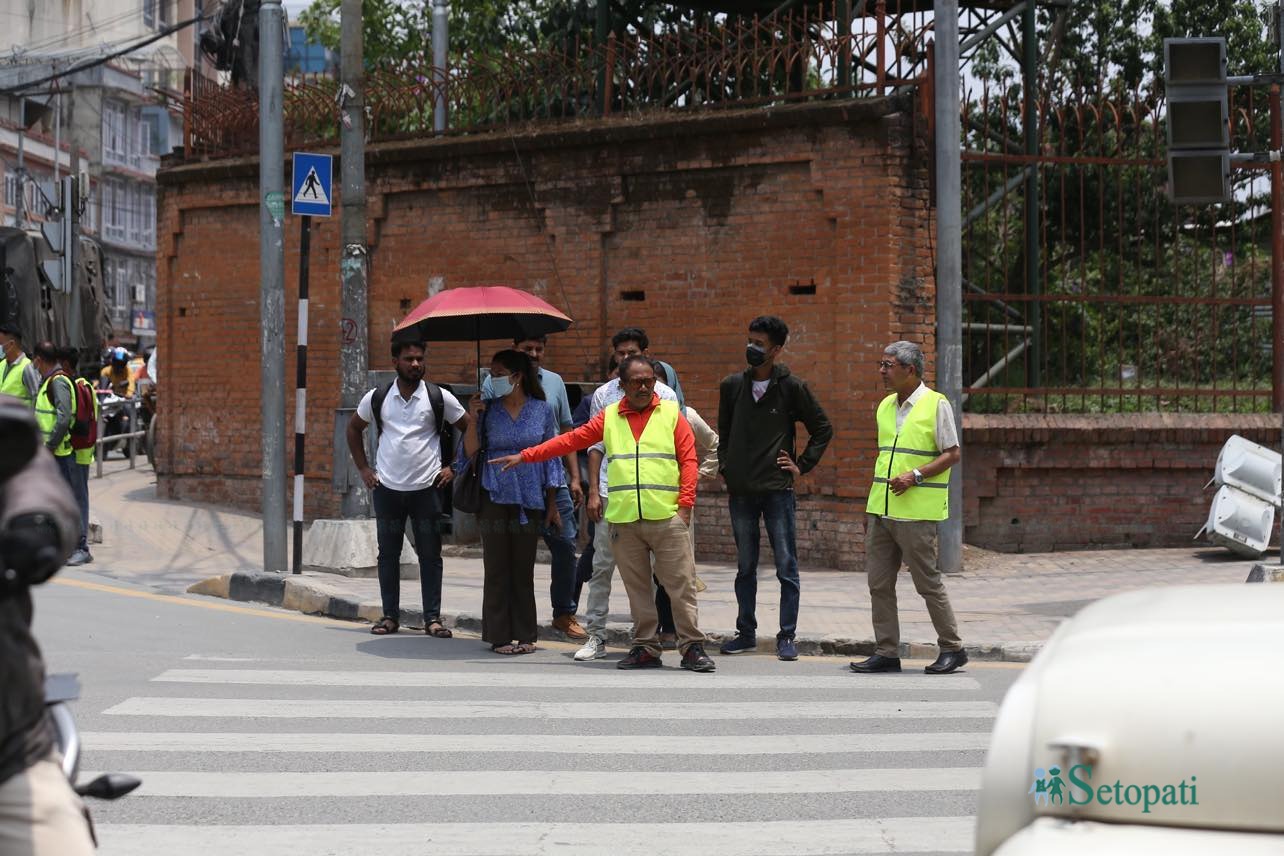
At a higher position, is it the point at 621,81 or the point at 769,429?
the point at 621,81

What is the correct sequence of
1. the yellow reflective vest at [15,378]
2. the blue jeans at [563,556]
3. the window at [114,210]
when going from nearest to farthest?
the blue jeans at [563,556]
the yellow reflective vest at [15,378]
the window at [114,210]

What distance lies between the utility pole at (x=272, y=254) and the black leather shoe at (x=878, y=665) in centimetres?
546

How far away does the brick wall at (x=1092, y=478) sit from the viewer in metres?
14.8

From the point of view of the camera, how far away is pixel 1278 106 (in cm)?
1481

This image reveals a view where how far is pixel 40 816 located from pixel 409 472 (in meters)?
7.88

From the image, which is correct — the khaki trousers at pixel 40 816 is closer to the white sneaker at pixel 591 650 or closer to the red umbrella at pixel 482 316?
the white sneaker at pixel 591 650

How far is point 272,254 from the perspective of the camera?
1381cm

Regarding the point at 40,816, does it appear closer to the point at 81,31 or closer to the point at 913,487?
the point at 913,487

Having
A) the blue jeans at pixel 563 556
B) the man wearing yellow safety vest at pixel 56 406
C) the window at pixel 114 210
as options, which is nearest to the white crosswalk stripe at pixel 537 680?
the blue jeans at pixel 563 556

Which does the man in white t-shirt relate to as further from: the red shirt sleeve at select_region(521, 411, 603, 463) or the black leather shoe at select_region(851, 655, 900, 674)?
the black leather shoe at select_region(851, 655, 900, 674)

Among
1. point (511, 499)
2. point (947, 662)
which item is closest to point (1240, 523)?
point (947, 662)

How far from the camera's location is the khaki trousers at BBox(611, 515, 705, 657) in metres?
9.81

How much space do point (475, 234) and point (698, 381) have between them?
292 centimetres

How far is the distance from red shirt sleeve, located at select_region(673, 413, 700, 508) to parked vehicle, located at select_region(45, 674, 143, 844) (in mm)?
6386
